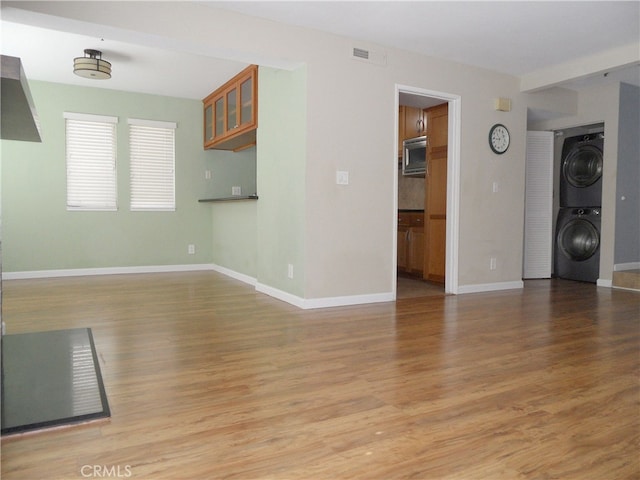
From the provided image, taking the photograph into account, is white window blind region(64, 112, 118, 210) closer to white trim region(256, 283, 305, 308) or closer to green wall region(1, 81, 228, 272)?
green wall region(1, 81, 228, 272)

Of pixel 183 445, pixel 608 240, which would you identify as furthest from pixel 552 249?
pixel 183 445

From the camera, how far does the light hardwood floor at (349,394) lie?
4.79ft

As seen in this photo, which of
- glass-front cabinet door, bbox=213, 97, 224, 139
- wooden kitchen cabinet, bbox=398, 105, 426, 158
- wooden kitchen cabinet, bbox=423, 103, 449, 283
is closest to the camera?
wooden kitchen cabinet, bbox=423, 103, 449, 283

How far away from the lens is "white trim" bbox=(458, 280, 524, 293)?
4805 mm

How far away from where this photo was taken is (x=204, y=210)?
6.66 meters

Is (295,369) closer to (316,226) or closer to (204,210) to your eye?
(316,226)

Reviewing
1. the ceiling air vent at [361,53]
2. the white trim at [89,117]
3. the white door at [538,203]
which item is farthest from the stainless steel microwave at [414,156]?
the white trim at [89,117]

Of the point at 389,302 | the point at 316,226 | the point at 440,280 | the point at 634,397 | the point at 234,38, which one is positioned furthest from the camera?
the point at 440,280

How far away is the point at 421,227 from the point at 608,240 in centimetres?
214

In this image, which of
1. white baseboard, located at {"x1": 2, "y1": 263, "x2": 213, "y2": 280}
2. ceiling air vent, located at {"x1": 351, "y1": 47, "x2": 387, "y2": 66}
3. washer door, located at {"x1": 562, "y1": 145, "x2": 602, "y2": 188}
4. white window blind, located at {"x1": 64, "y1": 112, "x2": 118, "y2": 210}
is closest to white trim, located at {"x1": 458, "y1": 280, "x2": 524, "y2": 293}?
washer door, located at {"x1": 562, "y1": 145, "x2": 602, "y2": 188}

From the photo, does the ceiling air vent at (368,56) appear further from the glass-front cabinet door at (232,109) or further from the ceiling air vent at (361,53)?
the glass-front cabinet door at (232,109)

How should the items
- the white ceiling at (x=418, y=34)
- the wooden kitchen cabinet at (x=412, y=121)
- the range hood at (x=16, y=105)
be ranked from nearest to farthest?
the range hood at (x=16, y=105)
the white ceiling at (x=418, y=34)
the wooden kitchen cabinet at (x=412, y=121)

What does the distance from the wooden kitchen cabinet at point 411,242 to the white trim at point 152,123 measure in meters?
3.33

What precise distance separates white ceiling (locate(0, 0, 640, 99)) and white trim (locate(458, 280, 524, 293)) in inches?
88.8
